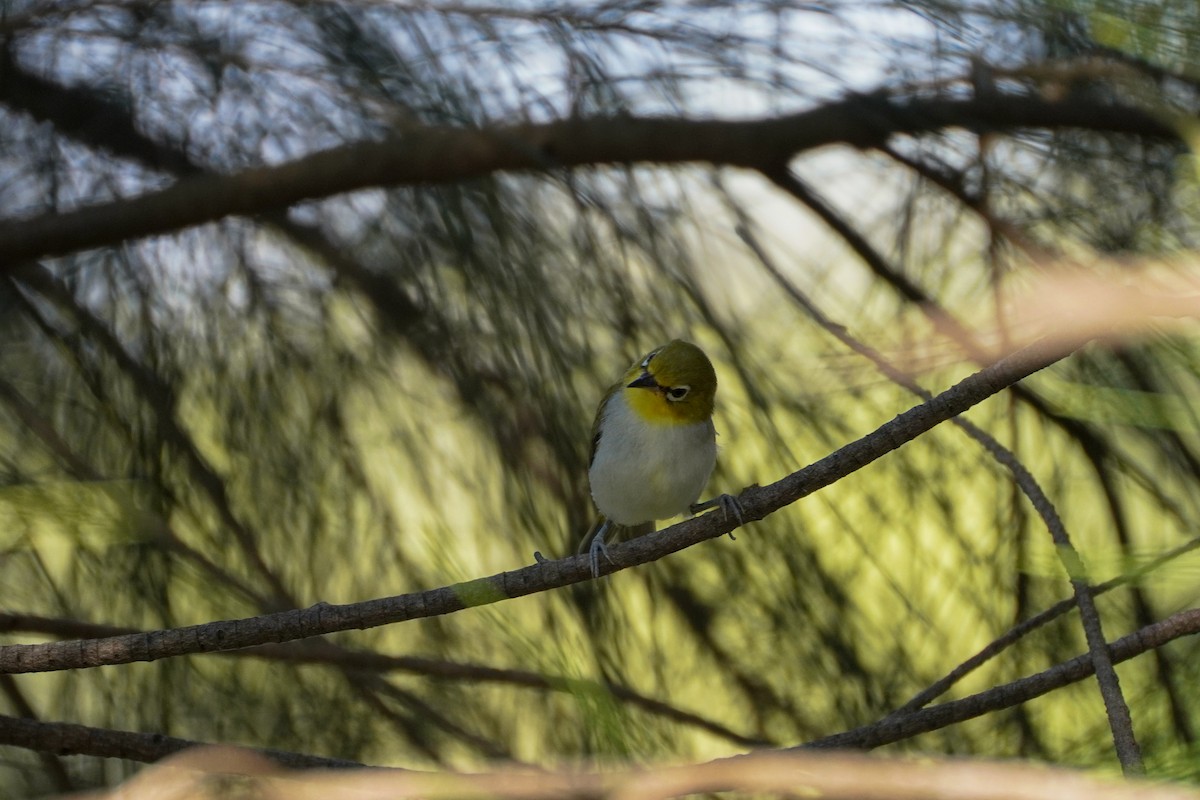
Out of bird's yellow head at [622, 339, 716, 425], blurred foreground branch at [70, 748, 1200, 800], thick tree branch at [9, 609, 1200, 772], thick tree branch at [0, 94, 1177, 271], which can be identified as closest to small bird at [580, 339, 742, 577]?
bird's yellow head at [622, 339, 716, 425]

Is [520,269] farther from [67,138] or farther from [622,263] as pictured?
[67,138]

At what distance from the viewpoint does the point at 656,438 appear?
1330mm

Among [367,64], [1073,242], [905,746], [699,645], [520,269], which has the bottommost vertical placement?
[905,746]

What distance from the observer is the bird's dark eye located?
1240mm

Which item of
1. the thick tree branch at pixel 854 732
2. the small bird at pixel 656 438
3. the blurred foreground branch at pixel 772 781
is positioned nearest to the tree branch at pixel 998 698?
the thick tree branch at pixel 854 732

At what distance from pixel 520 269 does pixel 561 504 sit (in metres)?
0.24

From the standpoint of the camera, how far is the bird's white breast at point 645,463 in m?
1.30

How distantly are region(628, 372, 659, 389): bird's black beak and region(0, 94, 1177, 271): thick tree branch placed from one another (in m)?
0.22

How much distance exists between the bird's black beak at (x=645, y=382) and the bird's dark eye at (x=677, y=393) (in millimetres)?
24

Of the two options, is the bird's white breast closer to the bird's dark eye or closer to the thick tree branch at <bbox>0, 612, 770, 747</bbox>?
the bird's dark eye

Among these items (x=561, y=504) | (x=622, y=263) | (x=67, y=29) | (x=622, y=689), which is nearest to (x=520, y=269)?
(x=622, y=263)

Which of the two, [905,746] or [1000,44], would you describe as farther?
[905,746]

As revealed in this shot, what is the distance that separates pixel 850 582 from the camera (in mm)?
1198

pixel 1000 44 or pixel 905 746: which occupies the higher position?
pixel 1000 44
